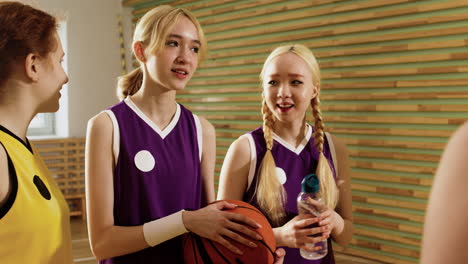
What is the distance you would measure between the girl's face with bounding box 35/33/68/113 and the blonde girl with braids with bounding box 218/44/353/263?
0.80 m

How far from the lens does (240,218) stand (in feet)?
5.17

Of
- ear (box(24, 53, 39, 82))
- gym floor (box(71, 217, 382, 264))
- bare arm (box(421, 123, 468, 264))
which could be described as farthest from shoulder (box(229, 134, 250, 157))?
gym floor (box(71, 217, 382, 264))

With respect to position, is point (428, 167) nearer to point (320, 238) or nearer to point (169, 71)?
point (320, 238)

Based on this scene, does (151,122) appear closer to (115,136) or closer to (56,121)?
(115,136)

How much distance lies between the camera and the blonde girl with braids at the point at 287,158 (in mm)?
2109

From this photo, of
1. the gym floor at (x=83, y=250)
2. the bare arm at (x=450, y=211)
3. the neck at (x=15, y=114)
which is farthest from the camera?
the gym floor at (x=83, y=250)

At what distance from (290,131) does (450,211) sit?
1820 millimetres

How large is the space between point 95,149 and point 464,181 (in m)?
1.39

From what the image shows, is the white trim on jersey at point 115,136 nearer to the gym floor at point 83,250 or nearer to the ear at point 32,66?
the ear at point 32,66

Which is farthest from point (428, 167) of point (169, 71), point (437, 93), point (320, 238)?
point (169, 71)

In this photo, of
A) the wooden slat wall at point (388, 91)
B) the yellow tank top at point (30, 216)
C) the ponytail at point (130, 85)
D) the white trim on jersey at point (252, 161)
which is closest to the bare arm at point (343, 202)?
the white trim on jersey at point (252, 161)

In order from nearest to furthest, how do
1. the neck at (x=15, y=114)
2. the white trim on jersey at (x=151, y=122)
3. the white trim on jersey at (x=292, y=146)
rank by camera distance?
the neck at (x=15, y=114) < the white trim on jersey at (x=151, y=122) < the white trim on jersey at (x=292, y=146)

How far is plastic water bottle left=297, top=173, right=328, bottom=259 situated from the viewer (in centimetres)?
182

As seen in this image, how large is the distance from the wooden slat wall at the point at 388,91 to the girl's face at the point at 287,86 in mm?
2621
